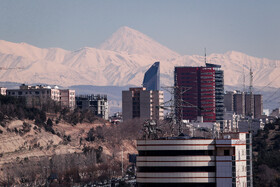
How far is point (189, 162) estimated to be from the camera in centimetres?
15912

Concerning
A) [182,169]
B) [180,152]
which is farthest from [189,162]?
[180,152]

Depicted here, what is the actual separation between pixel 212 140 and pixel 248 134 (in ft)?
36.4

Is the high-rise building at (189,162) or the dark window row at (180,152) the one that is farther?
the dark window row at (180,152)

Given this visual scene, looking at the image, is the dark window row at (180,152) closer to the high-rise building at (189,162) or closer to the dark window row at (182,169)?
the high-rise building at (189,162)

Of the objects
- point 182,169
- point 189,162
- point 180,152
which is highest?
point 180,152

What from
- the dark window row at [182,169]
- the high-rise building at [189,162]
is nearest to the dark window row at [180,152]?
the high-rise building at [189,162]

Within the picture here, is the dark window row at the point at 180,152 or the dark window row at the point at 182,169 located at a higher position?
the dark window row at the point at 180,152

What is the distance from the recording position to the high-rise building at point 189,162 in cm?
15912

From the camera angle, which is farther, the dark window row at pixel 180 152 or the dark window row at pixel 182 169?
the dark window row at pixel 180 152

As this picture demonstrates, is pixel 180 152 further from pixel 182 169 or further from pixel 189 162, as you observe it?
pixel 182 169

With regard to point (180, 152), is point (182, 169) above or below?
below

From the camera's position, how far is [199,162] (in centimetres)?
15962

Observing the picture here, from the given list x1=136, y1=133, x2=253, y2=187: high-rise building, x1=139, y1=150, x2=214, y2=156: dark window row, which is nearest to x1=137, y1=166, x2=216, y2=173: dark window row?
x1=136, y1=133, x2=253, y2=187: high-rise building

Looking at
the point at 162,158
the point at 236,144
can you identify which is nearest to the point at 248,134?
the point at 236,144
